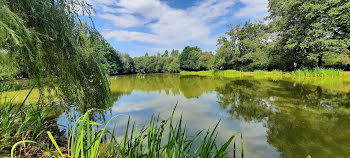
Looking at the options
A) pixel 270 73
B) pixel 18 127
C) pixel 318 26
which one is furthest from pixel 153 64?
pixel 18 127

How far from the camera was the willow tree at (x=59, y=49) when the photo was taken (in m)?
1.50

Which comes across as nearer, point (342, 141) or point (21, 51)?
point (21, 51)

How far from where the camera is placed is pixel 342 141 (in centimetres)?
214

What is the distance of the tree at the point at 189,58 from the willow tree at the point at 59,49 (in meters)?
27.6

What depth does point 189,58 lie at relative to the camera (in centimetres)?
3191

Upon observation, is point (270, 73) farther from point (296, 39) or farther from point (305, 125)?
point (305, 125)

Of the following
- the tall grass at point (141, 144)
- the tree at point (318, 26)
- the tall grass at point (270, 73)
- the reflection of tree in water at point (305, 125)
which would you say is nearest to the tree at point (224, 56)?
the tall grass at point (270, 73)

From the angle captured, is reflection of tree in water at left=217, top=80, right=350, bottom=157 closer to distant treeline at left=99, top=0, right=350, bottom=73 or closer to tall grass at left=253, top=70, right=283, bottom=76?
distant treeline at left=99, top=0, right=350, bottom=73

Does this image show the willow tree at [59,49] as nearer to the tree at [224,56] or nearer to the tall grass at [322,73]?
the tall grass at [322,73]

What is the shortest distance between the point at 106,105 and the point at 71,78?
0.69 meters

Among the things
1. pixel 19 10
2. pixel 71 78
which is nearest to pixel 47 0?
pixel 19 10

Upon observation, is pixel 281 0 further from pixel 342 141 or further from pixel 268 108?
pixel 342 141

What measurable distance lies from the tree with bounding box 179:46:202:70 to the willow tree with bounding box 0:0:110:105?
27.6 m

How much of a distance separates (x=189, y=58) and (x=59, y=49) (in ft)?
100
